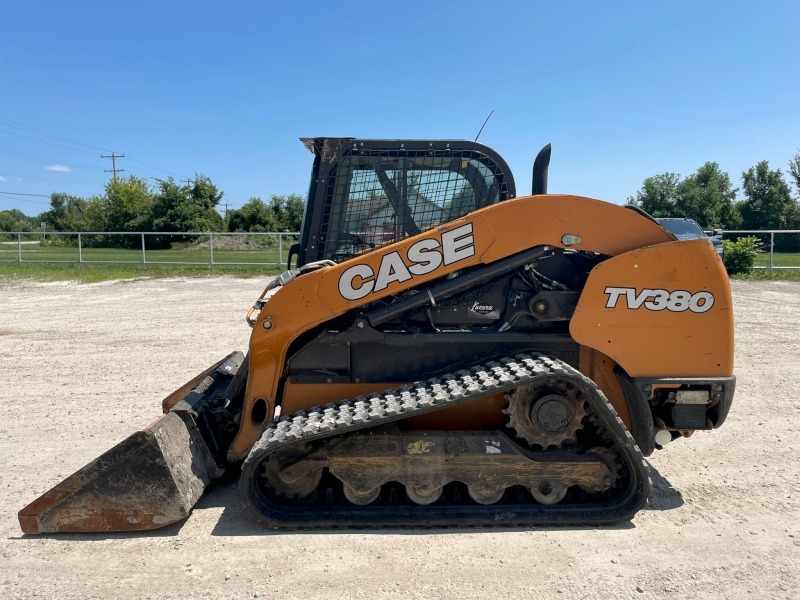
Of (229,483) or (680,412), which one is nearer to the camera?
(680,412)

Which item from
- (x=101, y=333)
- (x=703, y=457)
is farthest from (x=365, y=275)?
(x=101, y=333)

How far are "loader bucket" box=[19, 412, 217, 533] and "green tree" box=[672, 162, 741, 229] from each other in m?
46.4

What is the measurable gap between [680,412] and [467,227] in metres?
1.93

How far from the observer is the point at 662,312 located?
155 inches

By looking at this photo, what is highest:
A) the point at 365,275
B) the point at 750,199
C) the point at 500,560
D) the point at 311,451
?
the point at 750,199

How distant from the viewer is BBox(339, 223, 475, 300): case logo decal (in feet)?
12.9

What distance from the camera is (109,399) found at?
21.6ft

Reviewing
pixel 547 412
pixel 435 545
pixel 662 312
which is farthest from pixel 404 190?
pixel 435 545

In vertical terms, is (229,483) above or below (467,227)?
below

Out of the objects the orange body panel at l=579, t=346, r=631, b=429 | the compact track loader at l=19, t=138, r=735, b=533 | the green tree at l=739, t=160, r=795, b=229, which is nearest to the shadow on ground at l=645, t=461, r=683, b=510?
the compact track loader at l=19, t=138, r=735, b=533

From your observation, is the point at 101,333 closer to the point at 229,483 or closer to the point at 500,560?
the point at 229,483

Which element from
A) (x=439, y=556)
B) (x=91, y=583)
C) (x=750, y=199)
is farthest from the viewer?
(x=750, y=199)

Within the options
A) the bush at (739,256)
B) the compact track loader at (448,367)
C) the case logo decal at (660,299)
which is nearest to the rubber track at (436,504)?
the compact track loader at (448,367)

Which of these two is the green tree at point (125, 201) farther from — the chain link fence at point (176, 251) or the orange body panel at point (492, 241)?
the orange body panel at point (492, 241)
